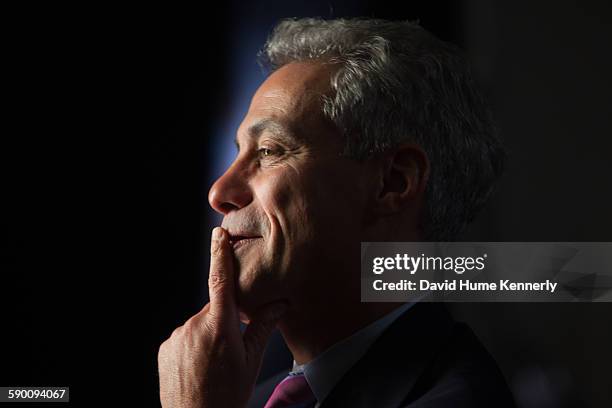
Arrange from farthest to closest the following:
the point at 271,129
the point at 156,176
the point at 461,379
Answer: the point at 156,176
the point at 271,129
the point at 461,379

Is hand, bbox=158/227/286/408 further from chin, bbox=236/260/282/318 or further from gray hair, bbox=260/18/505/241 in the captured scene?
gray hair, bbox=260/18/505/241

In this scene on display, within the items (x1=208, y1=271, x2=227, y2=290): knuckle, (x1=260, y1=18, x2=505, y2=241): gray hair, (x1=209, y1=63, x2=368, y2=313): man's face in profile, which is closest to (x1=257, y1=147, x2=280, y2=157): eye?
(x1=209, y1=63, x2=368, y2=313): man's face in profile

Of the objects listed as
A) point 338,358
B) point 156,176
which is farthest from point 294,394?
point 156,176

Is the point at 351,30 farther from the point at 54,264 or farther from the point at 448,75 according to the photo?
the point at 54,264

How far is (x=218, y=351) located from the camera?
1.11 m

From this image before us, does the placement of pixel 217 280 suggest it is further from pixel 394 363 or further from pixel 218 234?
pixel 394 363

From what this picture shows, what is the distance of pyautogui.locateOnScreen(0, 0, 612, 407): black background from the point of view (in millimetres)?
1594

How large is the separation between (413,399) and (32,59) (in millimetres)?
1142

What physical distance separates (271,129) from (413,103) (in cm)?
25

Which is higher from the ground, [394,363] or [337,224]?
[337,224]

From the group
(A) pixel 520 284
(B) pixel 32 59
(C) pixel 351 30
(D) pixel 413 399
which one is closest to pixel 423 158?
(C) pixel 351 30

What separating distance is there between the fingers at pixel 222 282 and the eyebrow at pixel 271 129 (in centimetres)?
18

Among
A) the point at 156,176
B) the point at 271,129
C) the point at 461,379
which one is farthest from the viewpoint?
the point at 156,176

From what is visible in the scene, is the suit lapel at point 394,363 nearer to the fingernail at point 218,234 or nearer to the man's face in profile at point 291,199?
the man's face in profile at point 291,199
